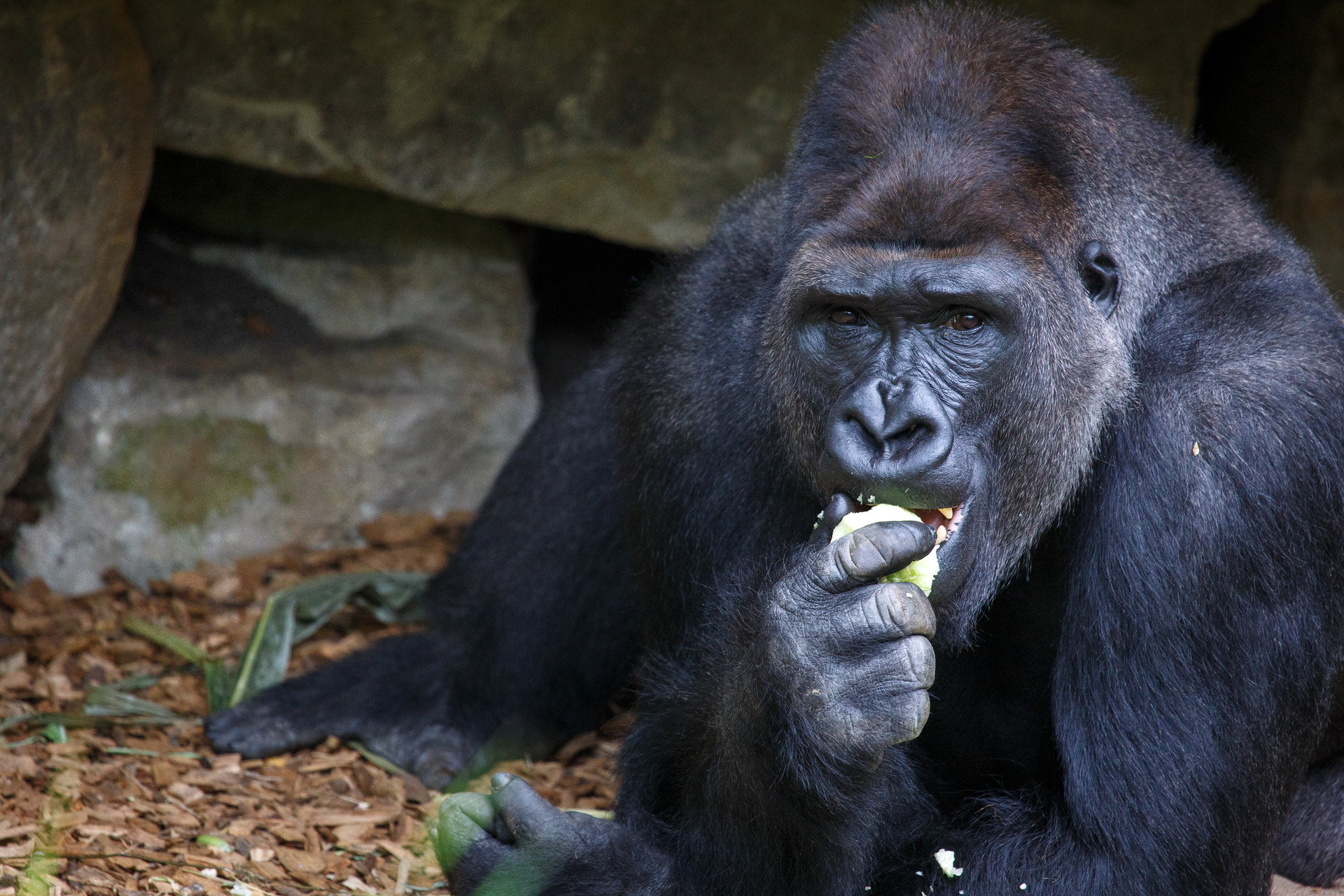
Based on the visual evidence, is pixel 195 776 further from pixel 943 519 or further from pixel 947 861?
pixel 943 519

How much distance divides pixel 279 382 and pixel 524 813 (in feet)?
8.46

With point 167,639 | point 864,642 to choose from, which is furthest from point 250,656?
point 864,642

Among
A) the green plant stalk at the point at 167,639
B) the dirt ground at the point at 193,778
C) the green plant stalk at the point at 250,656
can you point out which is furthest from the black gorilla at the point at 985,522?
the green plant stalk at the point at 167,639

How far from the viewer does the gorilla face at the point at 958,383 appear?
2.94 metres

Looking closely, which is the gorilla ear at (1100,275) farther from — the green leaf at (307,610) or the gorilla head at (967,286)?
the green leaf at (307,610)

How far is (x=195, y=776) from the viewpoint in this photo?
4.05 metres

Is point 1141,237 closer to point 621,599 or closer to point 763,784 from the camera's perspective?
point 763,784

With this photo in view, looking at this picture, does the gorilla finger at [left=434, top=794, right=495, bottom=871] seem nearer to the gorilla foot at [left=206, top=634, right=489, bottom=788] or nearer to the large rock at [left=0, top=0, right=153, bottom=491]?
the gorilla foot at [left=206, top=634, right=489, bottom=788]

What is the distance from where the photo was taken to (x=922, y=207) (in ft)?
10.2

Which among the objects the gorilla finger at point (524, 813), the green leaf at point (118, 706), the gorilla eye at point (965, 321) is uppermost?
the gorilla eye at point (965, 321)

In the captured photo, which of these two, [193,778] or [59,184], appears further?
[59,184]

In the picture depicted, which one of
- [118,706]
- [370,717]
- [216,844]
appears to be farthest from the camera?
Result: [370,717]

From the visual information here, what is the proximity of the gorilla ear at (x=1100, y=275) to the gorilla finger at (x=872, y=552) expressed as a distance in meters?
0.77

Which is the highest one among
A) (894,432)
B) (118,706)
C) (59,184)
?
(894,432)
